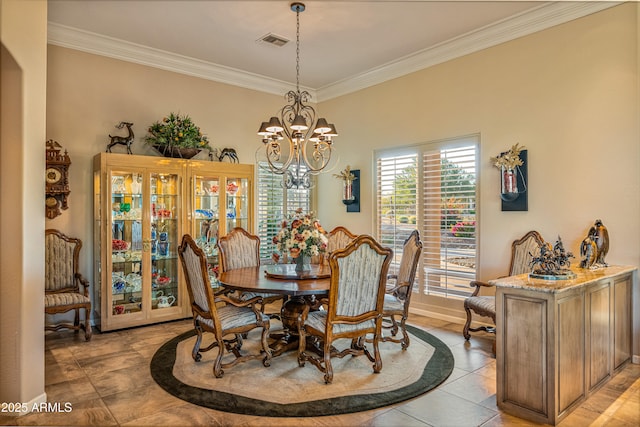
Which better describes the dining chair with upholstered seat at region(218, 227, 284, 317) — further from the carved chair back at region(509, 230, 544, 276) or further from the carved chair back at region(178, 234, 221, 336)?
the carved chair back at region(509, 230, 544, 276)

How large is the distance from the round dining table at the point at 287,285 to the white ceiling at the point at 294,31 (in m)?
2.55

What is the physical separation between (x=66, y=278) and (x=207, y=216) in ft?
5.48

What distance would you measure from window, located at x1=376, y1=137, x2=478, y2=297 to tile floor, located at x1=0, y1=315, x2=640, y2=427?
47.9 inches

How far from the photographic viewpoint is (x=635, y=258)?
3525 millimetres

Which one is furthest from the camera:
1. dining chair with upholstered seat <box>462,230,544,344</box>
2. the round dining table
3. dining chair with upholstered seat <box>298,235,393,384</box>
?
dining chair with upholstered seat <box>462,230,544,344</box>

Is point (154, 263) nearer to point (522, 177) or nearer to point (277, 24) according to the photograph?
point (277, 24)

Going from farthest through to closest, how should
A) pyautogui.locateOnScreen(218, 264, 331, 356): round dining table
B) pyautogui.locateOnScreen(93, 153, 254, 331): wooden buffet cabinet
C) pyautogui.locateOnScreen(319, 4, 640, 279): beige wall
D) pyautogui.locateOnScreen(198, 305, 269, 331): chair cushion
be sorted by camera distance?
1. pyautogui.locateOnScreen(93, 153, 254, 331): wooden buffet cabinet
2. pyautogui.locateOnScreen(319, 4, 640, 279): beige wall
3. pyautogui.locateOnScreen(198, 305, 269, 331): chair cushion
4. pyautogui.locateOnScreen(218, 264, 331, 356): round dining table

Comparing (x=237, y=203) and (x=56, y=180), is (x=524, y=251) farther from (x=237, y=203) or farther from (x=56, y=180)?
(x=56, y=180)

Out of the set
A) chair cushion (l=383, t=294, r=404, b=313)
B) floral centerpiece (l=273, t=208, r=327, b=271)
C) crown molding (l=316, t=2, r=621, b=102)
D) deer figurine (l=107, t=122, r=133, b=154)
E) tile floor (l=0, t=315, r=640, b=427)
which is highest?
crown molding (l=316, t=2, r=621, b=102)

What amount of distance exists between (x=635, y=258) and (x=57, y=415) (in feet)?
15.1

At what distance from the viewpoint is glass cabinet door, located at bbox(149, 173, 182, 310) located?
191 inches

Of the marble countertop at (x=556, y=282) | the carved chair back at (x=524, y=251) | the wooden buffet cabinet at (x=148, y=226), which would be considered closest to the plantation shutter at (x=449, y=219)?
the carved chair back at (x=524, y=251)

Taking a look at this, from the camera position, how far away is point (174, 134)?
192 inches

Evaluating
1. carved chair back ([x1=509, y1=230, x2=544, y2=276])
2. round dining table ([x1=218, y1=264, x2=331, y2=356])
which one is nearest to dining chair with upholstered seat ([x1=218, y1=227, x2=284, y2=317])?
round dining table ([x1=218, y1=264, x2=331, y2=356])
